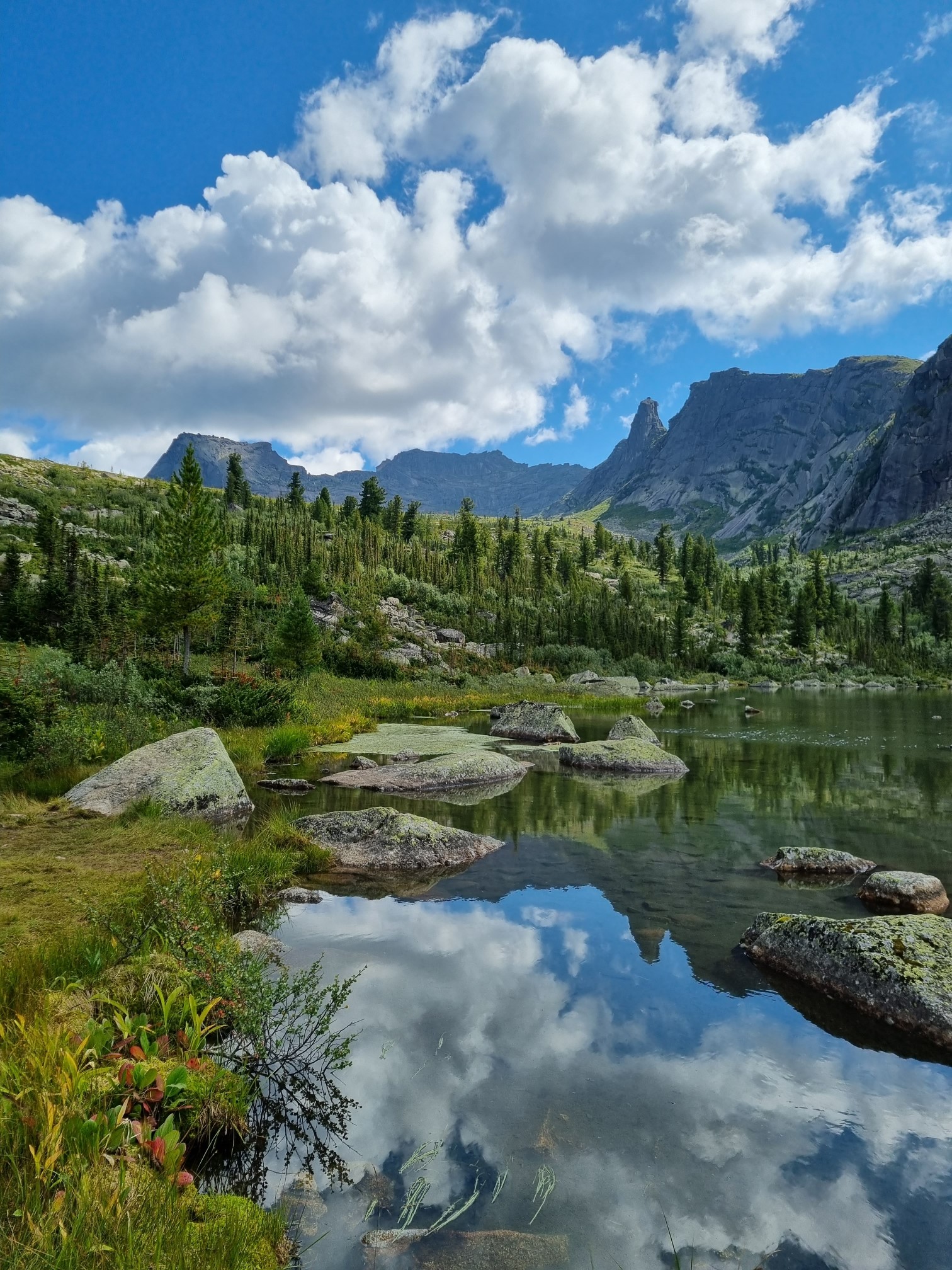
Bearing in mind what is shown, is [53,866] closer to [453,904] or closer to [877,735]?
[453,904]

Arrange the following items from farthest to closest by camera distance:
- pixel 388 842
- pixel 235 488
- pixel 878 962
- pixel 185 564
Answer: pixel 235 488, pixel 185 564, pixel 388 842, pixel 878 962

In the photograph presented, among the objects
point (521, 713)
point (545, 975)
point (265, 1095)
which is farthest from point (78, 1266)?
point (521, 713)

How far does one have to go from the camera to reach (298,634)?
4247cm

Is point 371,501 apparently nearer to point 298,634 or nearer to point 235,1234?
point 298,634

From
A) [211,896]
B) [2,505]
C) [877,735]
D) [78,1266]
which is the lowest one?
[877,735]

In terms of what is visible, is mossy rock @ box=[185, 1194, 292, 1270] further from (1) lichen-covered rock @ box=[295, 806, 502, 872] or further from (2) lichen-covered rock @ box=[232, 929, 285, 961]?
(1) lichen-covered rock @ box=[295, 806, 502, 872]

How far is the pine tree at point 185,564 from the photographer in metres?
35.7

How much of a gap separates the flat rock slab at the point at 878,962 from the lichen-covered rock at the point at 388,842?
584cm

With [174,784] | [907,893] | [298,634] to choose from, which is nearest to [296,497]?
[298,634]

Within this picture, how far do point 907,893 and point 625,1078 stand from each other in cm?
702

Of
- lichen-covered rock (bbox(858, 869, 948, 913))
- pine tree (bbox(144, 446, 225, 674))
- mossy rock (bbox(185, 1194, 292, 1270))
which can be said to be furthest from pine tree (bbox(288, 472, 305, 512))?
mossy rock (bbox(185, 1194, 292, 1270))

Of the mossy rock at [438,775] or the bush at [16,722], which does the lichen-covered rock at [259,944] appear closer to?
the bush at [16,722]

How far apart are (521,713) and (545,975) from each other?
25.7m

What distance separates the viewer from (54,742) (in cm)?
1565
